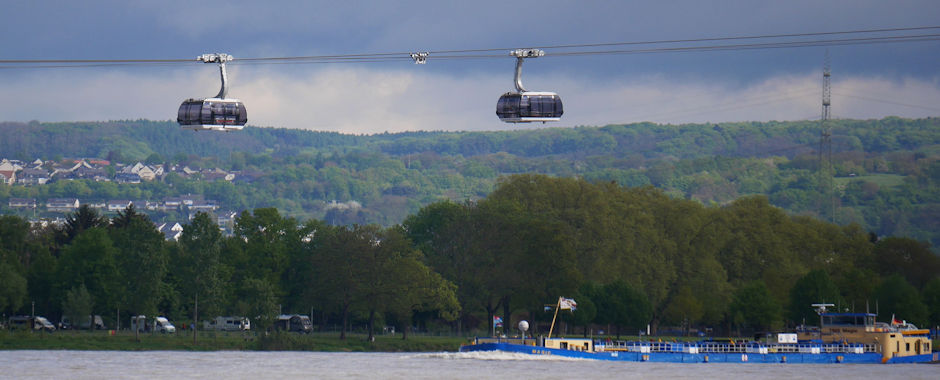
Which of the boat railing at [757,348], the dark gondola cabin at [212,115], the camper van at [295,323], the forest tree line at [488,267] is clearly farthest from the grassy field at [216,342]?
the dark gondola cabin at [212,115]

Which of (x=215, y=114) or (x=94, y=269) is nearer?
(x=215, y=114)

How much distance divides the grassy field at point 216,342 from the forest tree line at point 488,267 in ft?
8.73

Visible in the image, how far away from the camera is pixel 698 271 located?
14950 centimetres

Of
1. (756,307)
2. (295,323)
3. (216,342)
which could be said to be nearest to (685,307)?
(756,307)

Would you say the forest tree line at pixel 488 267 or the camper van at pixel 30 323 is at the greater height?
the forest tree line at pixel 488 267

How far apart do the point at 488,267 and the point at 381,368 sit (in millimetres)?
48913

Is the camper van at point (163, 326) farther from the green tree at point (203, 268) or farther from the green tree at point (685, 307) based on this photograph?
the green tree at point (685, 307)

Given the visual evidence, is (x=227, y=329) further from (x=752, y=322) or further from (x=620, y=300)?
(x=752, y=322)

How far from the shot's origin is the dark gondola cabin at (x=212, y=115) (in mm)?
56062

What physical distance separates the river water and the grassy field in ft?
24.5

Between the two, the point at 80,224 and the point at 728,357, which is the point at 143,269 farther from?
the point at 728,357

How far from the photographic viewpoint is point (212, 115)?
56.2 m

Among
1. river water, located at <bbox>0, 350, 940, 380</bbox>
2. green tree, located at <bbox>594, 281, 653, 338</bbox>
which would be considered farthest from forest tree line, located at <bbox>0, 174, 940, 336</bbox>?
river water, located at <bbox>0, 350, 940, 380</bbox>

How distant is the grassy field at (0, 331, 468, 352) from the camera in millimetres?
121250
